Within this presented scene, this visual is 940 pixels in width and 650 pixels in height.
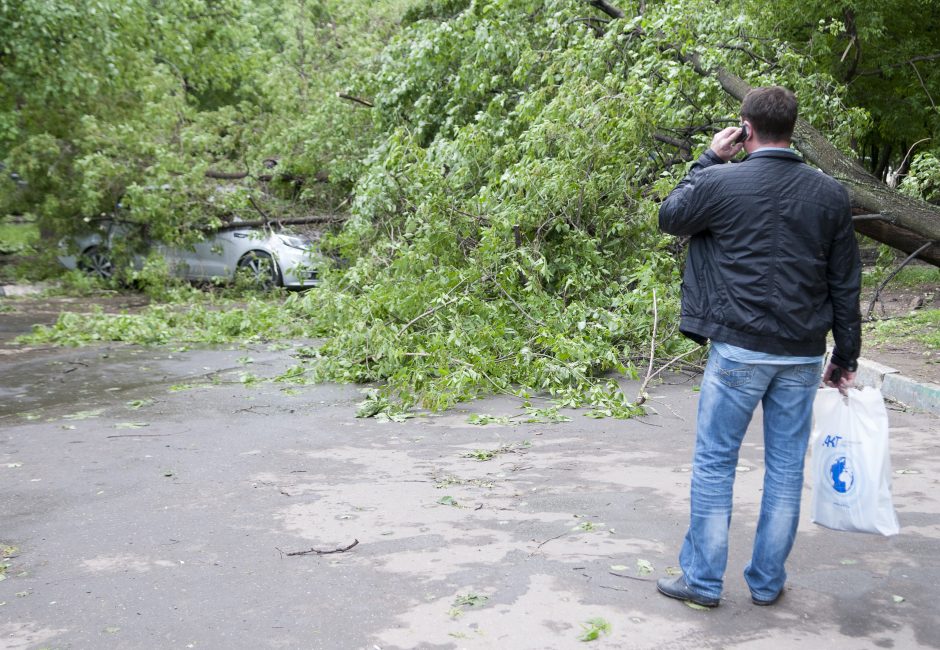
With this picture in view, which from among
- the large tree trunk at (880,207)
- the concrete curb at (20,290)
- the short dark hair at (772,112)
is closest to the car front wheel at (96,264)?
the concrete curb at (20,290)

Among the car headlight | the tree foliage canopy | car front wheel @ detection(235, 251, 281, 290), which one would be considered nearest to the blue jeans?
the tree foliage canopy

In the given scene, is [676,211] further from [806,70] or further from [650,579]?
[806,70]

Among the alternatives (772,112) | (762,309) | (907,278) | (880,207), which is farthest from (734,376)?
(907,278)

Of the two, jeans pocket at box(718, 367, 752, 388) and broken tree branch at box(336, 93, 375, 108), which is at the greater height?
broken tree branch at box(336, 93, 375, 108)

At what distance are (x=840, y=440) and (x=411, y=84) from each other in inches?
439

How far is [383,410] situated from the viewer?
776cm

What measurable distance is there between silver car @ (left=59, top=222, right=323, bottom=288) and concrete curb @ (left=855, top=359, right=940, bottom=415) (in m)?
9.78

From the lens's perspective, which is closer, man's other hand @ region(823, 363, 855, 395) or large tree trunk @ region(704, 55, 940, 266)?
man's other hand @ region(823, 363, 855, 395)

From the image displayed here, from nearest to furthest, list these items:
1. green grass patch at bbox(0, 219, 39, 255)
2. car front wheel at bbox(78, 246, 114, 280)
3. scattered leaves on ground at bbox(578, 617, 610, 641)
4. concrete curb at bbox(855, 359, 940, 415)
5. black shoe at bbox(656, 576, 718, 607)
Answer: scattered leaves on ground at bbox(578, 617, 610, 641) < black shoe at bbox(656, 576, 718, 607) < concrete curb at bbox(855, 359, 940, 415) < car front wheel at bbox(78, 246, 114, 280) < green grass patch at bbox(0, 219, 39, 255)

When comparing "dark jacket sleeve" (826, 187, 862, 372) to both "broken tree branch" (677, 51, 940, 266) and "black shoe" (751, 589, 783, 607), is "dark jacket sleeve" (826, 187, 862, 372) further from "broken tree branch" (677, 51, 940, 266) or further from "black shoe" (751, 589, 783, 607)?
"broken tree branch" (677, 51, 940, 266)

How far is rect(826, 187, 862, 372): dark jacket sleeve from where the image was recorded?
3.51m

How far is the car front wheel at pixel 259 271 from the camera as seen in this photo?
1617cm

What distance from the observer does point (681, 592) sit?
3.73 meters

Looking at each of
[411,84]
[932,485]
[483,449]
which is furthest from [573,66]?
[932,485]
